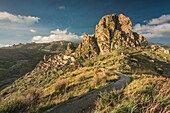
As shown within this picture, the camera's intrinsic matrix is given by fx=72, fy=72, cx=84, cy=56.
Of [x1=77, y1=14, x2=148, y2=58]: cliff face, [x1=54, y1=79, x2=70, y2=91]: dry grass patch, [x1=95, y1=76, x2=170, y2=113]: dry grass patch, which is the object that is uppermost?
[x1=77, y1=14, x2=148, y2=58]: cliff face

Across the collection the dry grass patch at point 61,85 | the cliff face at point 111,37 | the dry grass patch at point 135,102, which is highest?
the cliff face at point 111,37

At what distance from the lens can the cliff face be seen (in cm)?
10525

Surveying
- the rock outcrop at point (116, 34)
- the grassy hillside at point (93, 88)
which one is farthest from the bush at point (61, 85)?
the rock outcrop at point (116, 34)

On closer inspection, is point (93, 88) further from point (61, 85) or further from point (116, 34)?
point (116, 34)

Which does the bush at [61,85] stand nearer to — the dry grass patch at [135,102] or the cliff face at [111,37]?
the dry grass patch at [135,102]

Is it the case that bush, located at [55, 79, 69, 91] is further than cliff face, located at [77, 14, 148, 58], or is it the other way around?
cliff face, located at [77, 14, 148, 58]

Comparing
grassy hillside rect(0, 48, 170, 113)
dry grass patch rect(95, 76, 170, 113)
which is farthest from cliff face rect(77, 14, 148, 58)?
dry grass patch rect(95, 76, 170, 113)

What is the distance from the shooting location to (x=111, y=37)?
389 ft

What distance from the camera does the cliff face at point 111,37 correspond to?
345 feet

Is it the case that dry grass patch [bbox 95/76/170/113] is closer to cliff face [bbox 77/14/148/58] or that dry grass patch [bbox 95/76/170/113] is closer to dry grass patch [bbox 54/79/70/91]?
dry grass patch [bbox 54/79/70/91]

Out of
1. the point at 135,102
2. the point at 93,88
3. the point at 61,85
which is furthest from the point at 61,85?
the point at 135,102

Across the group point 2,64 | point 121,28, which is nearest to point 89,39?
point 121,28

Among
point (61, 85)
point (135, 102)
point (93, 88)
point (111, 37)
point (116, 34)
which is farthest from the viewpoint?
point (111, 37)

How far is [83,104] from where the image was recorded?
4562mm
